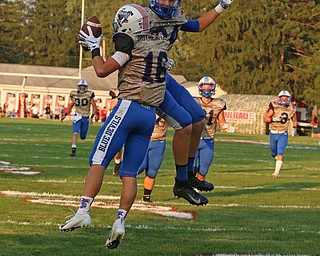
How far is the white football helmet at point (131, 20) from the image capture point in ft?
22.6

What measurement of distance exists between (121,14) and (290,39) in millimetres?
59646

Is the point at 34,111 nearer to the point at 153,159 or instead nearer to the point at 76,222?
the point at 153,159

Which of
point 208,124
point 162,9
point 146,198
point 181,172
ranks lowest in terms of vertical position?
point 146,198

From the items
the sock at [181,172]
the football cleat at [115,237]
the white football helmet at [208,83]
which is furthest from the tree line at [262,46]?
the football cleat at [115,237]

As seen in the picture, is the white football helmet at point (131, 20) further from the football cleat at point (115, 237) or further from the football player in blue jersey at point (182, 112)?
the football cleat at point (115, 237)

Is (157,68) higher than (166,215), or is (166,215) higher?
(157,68)

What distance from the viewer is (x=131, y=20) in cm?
690

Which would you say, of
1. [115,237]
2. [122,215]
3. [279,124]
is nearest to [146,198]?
[122,215]

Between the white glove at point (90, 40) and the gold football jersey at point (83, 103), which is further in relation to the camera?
the gold football jersey at point (83, 103)

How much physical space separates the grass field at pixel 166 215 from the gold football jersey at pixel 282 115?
1026 mm

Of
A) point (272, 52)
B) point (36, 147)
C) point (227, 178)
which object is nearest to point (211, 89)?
point (227, 178)

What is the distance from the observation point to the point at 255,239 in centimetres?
875

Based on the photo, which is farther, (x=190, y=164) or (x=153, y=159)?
(x=153, y=159)

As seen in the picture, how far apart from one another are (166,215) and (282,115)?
8.12m
